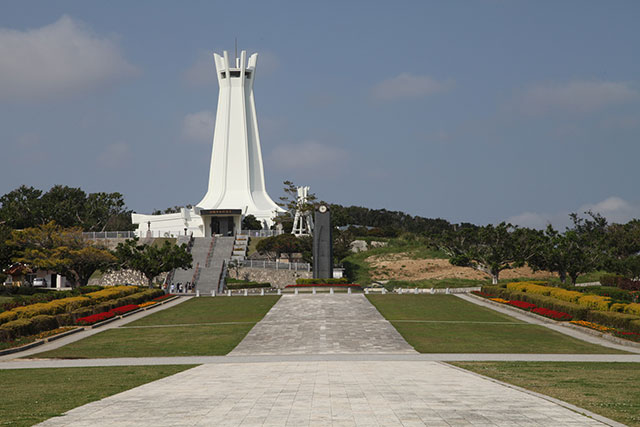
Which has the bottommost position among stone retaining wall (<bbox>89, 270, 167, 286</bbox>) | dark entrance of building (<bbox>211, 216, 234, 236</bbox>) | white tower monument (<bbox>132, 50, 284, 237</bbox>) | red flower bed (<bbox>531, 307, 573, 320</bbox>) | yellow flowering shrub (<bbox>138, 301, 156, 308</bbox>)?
red flower bed (<bbox>531, 307, 573, 320</bbox>)

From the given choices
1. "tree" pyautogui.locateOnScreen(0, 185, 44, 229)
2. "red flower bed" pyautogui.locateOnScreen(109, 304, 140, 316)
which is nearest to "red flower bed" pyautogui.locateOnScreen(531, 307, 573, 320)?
"red flower bed" pyautogui.locateOnScreen(109, 304, 140, 316)

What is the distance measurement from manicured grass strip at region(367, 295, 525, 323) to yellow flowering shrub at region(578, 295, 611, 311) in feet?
10.1

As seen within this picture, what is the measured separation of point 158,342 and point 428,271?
44556 mm

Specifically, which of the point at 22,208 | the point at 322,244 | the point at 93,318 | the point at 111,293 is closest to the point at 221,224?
the point at 22,208

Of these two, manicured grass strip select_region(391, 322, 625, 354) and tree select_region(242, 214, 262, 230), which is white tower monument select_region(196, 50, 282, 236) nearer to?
tree select_region(242, 214, 262, 230)

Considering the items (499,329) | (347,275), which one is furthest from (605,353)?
(347,275)

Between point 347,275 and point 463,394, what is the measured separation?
5434 centimetres

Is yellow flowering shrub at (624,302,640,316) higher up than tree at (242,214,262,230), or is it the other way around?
tree at (242,214,262,230)

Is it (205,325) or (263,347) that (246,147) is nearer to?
(205,325)

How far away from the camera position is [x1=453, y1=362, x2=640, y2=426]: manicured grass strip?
11.1 metres

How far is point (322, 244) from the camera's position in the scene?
166ft

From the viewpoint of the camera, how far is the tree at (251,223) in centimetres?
8650

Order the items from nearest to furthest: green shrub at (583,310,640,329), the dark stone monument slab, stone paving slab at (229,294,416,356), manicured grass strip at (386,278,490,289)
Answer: stone paving slab at (229,294,416,356), green shrub at (583,310,640,329), the dark stone monument slab, manicured grass strip at (386,278,490,289)

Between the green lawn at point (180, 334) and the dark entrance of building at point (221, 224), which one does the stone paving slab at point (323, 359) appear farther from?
the dark entrance of building at point (221, 224)
